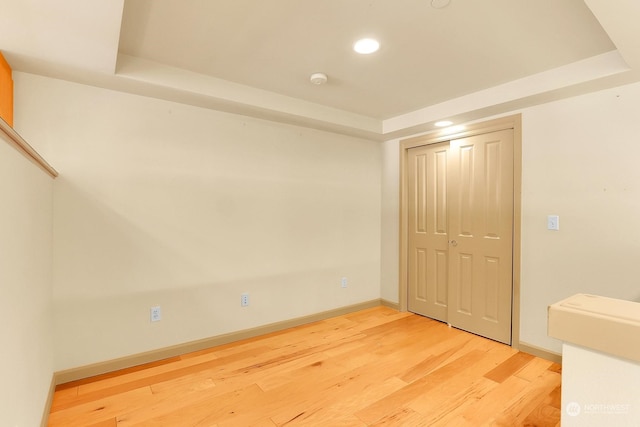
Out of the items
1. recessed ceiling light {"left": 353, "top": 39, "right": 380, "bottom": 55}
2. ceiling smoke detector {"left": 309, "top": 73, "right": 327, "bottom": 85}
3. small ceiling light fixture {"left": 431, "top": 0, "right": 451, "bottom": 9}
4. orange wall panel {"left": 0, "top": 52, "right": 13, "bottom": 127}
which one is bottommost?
orange wall panel {"left": 0, "top": 52, "right": 13, "bottom": 127}

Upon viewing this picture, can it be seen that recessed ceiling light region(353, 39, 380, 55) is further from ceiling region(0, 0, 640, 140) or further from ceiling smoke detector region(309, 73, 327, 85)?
ceiling smoke detector region(309, 73, 327, 85)

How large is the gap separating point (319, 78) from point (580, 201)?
7.33 ft

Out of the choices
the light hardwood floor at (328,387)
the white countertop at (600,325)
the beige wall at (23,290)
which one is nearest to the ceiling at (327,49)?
the beige wall at (23,290)

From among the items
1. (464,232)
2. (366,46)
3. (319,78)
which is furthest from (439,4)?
(464,232)

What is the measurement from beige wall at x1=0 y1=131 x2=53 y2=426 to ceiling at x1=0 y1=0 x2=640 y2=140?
2.41 feet

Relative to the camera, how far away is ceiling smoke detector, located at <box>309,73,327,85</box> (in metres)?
2.40

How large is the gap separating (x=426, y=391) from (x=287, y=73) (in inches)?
98.7

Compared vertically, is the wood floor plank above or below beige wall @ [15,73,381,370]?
below

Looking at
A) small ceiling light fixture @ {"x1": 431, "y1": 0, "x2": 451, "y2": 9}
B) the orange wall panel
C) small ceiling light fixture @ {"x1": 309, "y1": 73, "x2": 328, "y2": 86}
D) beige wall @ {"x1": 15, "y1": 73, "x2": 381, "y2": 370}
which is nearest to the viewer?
small ceiling light fixture @ {"x1": 431, "y1": 0, "x2": 451, "y2": 9}

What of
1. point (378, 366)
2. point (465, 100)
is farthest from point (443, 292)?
point (465, 100)

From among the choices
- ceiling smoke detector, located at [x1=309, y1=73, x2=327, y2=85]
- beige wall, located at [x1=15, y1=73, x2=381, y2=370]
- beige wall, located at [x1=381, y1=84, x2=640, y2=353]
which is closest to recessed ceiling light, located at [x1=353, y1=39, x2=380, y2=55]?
ceiling smoke detector, located at [x1=309, y1=73, x2=327, y2=85]

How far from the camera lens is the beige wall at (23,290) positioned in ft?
3.75

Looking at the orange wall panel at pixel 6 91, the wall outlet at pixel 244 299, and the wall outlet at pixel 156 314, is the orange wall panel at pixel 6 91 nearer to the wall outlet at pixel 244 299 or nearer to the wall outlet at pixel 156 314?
the wall outlet at pixel 156 314

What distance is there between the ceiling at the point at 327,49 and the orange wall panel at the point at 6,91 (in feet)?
0.23
